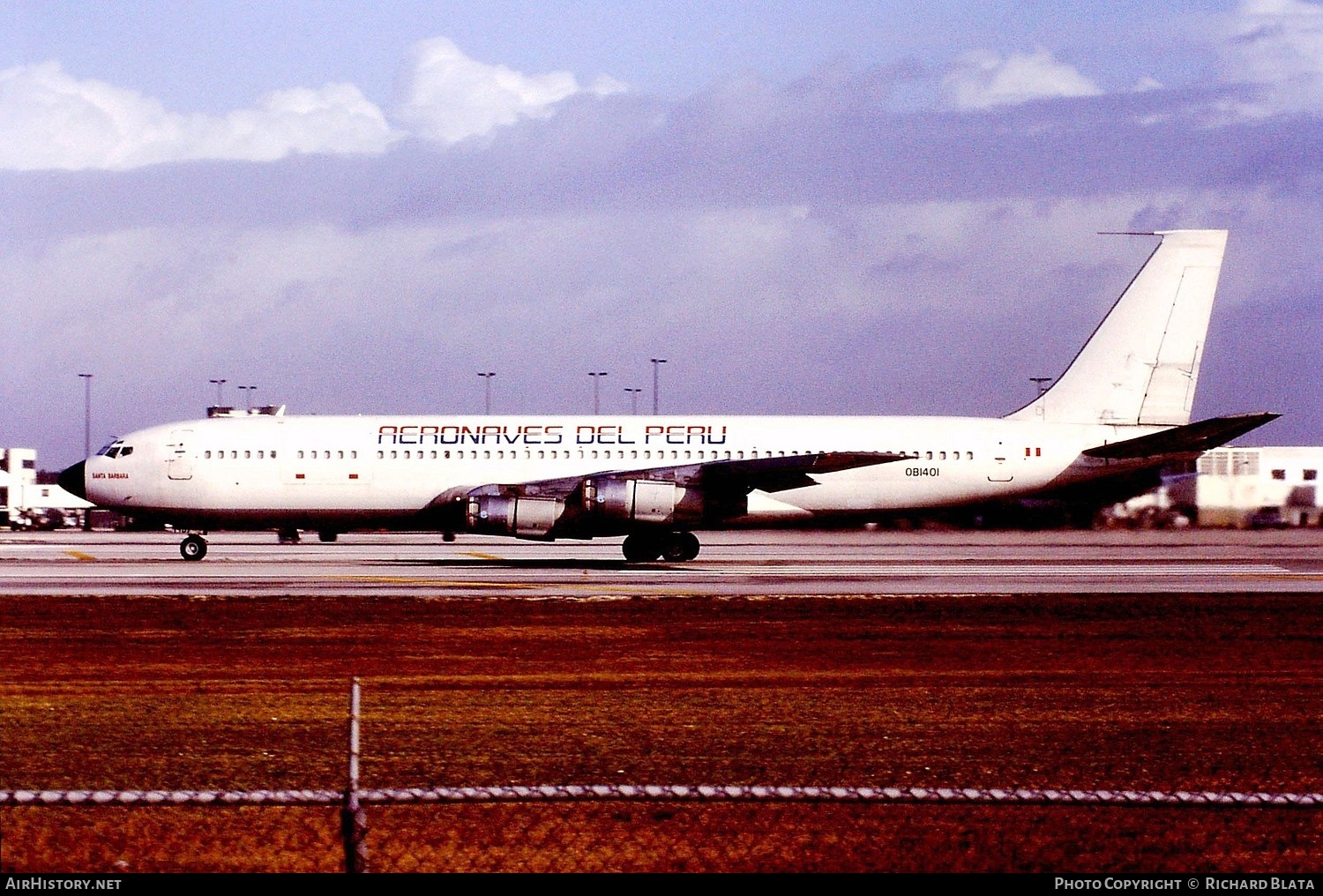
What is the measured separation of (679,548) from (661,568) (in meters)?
2.91

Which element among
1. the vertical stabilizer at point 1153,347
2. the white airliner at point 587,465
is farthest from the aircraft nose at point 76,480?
the vertical stabilizer at point 1153,347

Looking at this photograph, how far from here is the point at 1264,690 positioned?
16.4 meters

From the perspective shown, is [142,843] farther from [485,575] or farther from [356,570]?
[356,570]

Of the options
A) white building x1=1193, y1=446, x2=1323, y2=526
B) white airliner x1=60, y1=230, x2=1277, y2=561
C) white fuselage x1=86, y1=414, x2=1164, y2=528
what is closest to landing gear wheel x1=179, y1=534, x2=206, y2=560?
white airliner x1=60, y1=230, x2=1277, y2=561

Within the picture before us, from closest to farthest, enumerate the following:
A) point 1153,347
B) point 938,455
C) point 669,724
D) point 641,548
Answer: point 669,724 → point 641,548 → point 938,455 → point 1153,347

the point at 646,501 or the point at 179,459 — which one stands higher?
the point at 179,459

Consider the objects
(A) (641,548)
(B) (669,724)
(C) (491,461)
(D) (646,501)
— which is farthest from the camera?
(C) (491,461)

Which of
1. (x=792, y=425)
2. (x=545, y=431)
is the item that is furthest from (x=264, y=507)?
(x=792, y=425)

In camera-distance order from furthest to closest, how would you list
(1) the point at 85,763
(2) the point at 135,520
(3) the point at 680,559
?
(2) the point at 135,520, (3) the point at 680,559, (1) the point at 85,763

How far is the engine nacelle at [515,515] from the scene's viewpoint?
37.7 meters

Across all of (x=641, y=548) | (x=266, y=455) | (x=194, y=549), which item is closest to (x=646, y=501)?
(x=641, y=548)

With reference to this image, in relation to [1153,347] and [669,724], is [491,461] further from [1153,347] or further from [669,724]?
[669,724]

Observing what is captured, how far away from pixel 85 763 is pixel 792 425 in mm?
32319

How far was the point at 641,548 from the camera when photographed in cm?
4062
